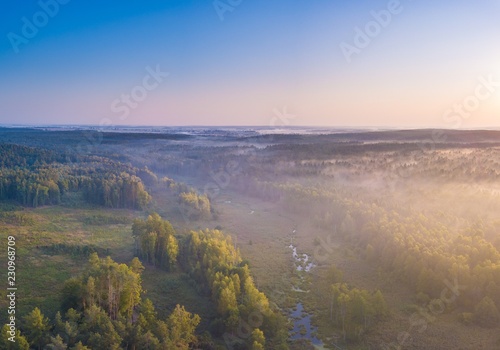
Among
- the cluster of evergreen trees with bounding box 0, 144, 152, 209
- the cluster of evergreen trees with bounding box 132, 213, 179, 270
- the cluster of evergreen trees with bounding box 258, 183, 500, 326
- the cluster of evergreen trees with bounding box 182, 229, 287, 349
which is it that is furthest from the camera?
the cluster of evergreen trees with bounding box 0, 144, 152, 209

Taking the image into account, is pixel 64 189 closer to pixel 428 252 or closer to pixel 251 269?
pixel 251 269

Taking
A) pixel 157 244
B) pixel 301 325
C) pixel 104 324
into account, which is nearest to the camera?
pixel 104 324

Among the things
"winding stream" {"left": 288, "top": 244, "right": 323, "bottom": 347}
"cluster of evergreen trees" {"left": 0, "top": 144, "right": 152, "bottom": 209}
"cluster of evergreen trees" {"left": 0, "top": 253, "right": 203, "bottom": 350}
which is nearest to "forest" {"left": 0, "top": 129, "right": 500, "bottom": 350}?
"cluster of evergreen trees" {"left": 0, "top": 253, "right": 203, "bottom": 350}

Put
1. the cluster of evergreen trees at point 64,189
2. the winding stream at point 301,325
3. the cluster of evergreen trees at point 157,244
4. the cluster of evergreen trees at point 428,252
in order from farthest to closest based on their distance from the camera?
the cluster of evergreen trees at point 64,189
the cluster of evergreen trees at point 157,244
the cluster of evergreen trees at point 428,252
the winding stream at point 301,325

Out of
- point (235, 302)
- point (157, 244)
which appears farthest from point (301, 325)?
point (157, 244)

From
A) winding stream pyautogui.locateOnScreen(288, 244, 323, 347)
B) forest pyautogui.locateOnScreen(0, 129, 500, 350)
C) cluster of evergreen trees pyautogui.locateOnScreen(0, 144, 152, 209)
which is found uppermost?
cluster of evergreen trees pyautogui.locateOnScreen(0, 144, 152, 209)

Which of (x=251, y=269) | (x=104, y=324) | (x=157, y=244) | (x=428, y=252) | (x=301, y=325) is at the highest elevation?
(x=428, y=252)

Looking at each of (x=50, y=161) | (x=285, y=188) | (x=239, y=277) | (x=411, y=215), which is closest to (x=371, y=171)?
(x=285, y=188)

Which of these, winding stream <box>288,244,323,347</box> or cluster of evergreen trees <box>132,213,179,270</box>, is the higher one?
cluster of evergreen trees <box>132,213,179,270</box>

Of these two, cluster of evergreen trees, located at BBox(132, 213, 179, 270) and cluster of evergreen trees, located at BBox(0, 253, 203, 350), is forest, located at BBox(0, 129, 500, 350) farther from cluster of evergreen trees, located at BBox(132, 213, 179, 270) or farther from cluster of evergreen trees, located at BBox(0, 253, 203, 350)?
cluster of evergreen trees, located at BBox(132, 213, 179, 270)

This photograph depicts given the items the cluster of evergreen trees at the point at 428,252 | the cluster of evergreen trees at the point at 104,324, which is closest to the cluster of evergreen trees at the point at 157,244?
the cluster of evergreen trees at the point at 104,324

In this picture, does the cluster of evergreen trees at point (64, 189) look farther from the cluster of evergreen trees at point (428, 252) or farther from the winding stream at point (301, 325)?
the winding stream at point (301, 325)
